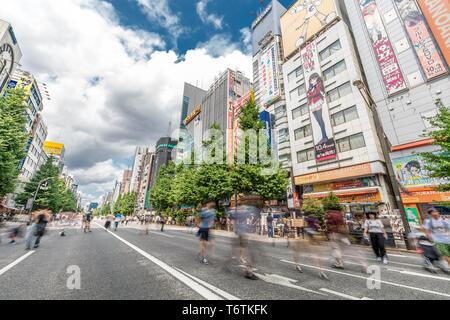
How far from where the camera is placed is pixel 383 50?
20.4 meters

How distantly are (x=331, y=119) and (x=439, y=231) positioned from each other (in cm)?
1954

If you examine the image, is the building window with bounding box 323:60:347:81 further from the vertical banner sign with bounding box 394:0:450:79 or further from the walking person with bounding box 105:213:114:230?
the walking person with bounding box 105:213:114:230

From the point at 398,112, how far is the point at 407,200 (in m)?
8.77

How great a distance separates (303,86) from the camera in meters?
27.8

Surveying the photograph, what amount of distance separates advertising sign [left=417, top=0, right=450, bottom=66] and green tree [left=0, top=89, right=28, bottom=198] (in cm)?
3932

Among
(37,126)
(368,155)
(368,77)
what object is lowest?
(368,155)

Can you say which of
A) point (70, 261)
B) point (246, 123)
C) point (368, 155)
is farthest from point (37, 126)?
point (368, 155)

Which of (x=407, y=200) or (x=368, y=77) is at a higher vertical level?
(x=368, y=77)

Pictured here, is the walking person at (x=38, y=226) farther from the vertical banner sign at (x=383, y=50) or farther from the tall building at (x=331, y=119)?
the vertical banner sign at (x=383, y=50)

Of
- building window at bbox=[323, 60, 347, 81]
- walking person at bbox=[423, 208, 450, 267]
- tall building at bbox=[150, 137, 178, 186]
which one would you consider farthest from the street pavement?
tall building at bbox=[150, 137, 178, 186]

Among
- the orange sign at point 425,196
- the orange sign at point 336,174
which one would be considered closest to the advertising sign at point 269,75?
the orange sign at point 336,174

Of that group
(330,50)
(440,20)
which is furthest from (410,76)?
(330,50)

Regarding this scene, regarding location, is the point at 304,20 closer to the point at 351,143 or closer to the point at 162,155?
the point at 351,143
